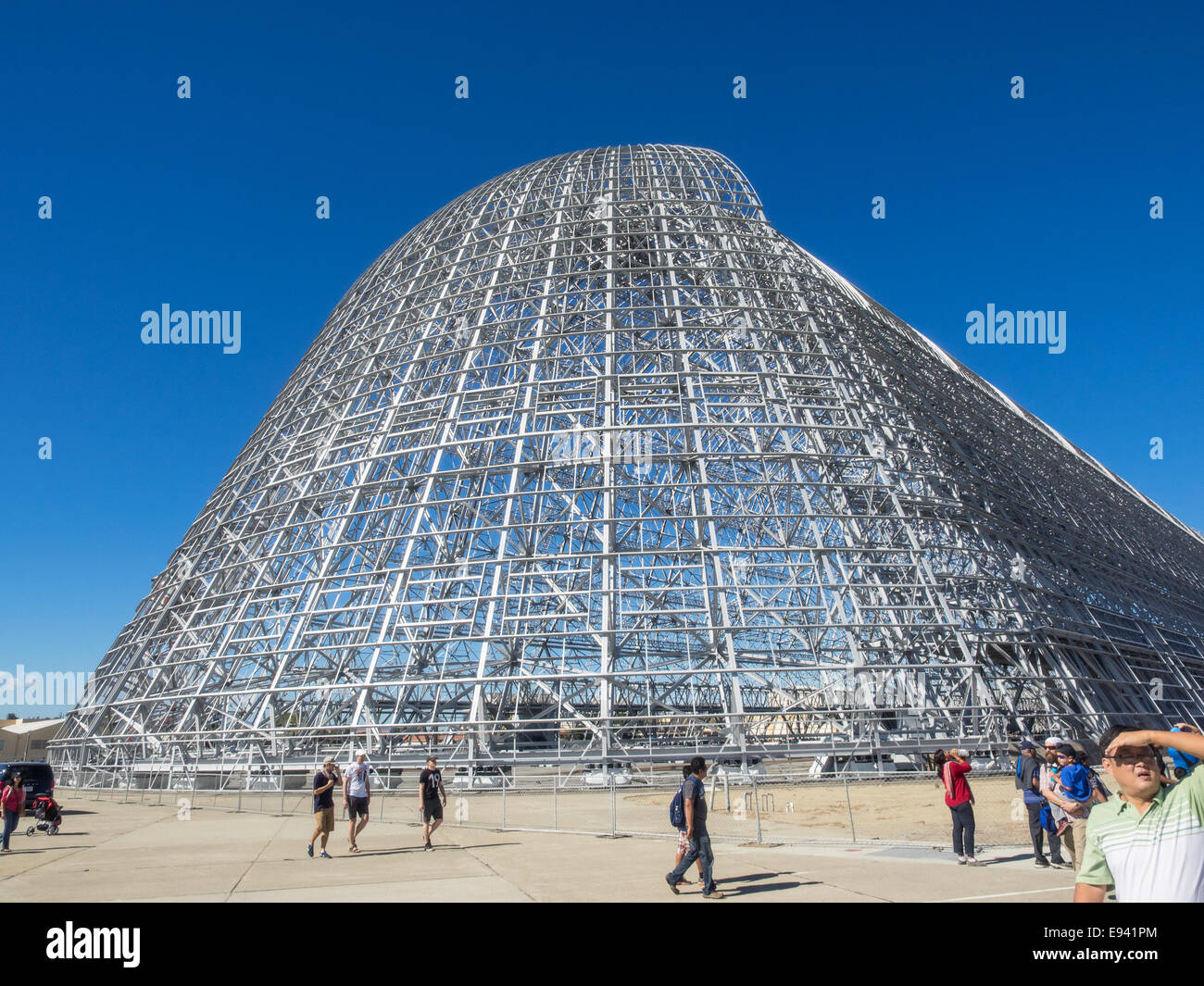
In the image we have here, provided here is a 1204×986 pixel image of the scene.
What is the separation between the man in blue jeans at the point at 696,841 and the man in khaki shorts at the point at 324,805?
530 centimetres

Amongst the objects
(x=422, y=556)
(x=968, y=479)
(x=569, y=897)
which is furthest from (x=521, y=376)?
(x=569, y=897)

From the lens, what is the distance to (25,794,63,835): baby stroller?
14.8 meters

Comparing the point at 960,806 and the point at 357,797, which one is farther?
the point at 357,797

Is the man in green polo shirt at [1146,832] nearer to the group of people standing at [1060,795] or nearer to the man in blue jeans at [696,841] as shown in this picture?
the group of people standing at [1060,795]

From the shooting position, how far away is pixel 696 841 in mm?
7840

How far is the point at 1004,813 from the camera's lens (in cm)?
1459

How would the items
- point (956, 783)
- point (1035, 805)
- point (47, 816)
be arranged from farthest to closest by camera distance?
point (47, 816) → point (956, 783) → point (1035, 805)

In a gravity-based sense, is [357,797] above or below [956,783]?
below

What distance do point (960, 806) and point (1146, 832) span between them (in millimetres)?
6939

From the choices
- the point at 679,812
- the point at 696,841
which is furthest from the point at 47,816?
the point at 696,841

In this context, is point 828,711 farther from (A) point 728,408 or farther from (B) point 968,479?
(B) point 968,479

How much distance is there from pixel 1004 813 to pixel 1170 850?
13.1 metres

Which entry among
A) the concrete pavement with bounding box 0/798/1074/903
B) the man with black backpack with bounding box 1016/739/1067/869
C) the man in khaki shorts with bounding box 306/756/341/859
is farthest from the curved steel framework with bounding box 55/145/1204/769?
the man with black backpack with bounding box 1016/739/1067/869

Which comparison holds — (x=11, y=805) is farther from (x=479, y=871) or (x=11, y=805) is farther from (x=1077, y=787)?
(x=1077, y=787)
